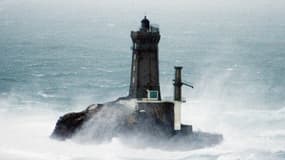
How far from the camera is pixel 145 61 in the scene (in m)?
84.4

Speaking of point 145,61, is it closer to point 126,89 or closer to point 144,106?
point 144,106

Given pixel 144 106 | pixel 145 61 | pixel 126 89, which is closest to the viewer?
pixel 144 106

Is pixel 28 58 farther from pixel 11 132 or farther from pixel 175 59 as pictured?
pixel 11 132

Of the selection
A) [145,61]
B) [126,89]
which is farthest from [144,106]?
[126,89]

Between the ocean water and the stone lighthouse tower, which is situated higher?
the stone lighthouse tower

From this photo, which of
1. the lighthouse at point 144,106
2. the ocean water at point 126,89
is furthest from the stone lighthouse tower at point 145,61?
the ocean water at point 126,89

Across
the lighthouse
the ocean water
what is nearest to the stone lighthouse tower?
the lighthouse

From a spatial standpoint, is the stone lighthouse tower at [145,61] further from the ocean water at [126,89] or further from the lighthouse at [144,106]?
the ocean water at [126,89]

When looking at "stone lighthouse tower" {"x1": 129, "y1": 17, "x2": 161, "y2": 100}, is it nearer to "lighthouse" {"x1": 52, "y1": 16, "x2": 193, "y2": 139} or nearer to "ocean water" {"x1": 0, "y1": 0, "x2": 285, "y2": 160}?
"lighthouse" {"x1": 52, "y1": 16, "x2": 193, "y2": 139}

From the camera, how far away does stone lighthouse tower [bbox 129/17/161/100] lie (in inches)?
3305

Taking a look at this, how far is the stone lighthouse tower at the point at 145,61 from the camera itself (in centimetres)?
8394

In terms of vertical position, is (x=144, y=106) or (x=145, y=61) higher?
(x=145, y=61)

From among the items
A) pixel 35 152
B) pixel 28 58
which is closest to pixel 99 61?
pixel 28 58

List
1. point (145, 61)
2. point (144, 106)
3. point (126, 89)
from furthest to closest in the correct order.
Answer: point (126, 89) → point (145, 61) → point (144, 106)
